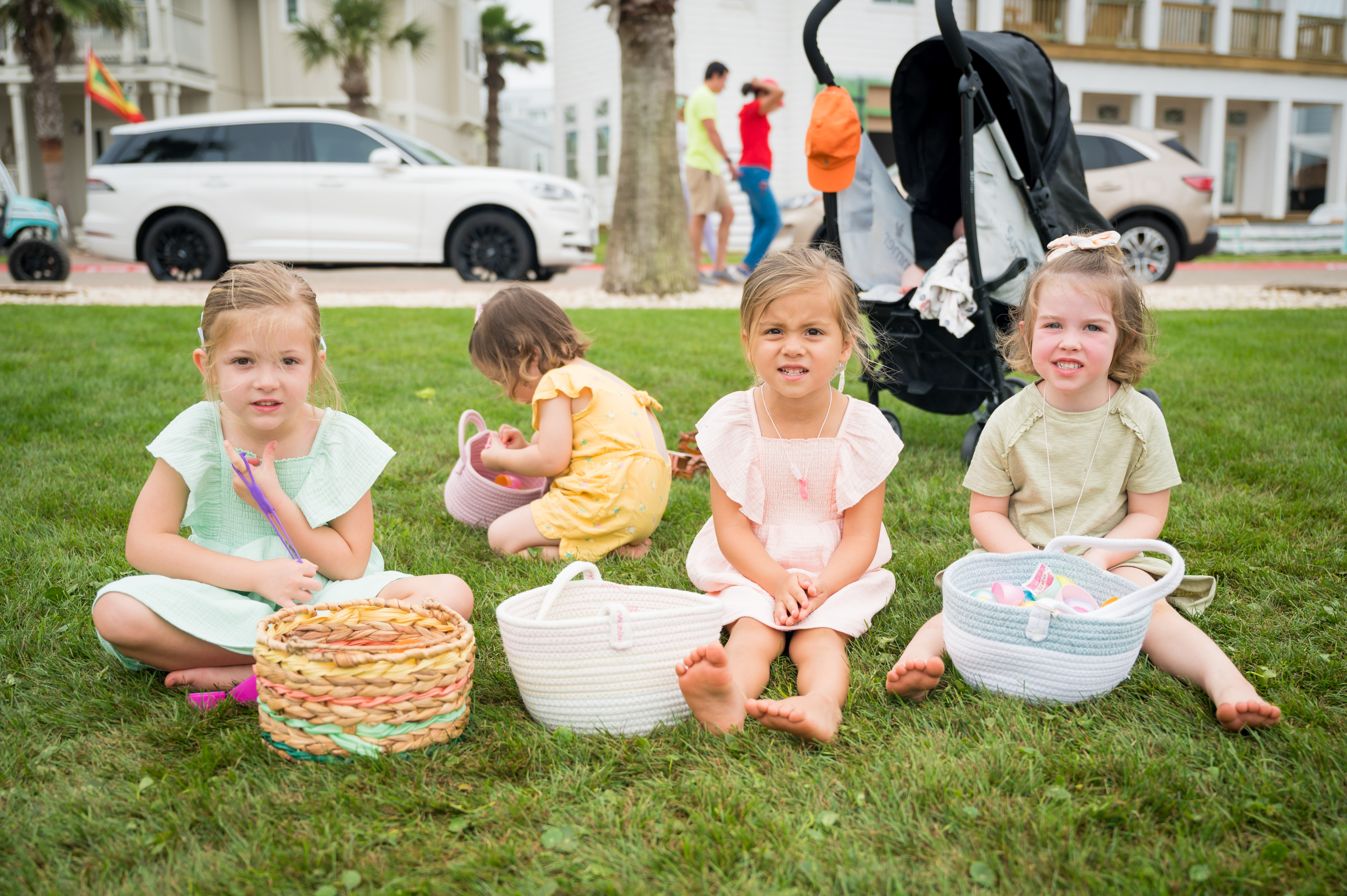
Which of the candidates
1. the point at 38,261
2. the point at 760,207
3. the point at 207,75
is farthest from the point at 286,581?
the point at 207,75

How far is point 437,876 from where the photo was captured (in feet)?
5.12

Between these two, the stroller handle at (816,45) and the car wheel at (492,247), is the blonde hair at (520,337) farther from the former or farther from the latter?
the car wheel at (492,247)

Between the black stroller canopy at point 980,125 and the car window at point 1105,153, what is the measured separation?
25.4ft

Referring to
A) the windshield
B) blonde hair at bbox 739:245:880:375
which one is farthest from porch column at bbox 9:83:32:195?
blonde hair at bbox 739:245:880:375

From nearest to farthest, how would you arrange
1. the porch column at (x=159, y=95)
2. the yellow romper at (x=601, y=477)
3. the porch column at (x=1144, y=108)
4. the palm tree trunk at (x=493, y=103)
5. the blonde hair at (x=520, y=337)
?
the yellow romper at (x=601, y=477) < the blonde hair at (x=520, y=337) < the porch column at (x=159, y=95) < the porch column at (x=1144, y=108) < the palm tree trunk at (x=493, y=103)

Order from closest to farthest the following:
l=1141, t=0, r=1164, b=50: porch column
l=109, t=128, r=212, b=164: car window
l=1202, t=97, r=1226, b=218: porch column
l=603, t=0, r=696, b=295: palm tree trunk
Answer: l=603, t=0, r=696, b=295: palm tree trunk, l=109, t=128, r=212, b=164: car window, l=1141, t=0, r=1164, b=50: porch column, l=1202, t=97, r=1226, b=218: porch column

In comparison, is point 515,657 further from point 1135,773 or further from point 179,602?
point 1135,773

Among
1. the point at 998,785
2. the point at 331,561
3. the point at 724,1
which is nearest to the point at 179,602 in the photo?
the point at 331,561

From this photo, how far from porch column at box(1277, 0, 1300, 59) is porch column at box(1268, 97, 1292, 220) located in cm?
120

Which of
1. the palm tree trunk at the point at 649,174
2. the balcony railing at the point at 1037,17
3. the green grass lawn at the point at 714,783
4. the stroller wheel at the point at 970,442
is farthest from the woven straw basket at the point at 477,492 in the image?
the balcony railing at the point at 1037,17

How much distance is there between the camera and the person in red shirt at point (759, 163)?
10156 millimetres

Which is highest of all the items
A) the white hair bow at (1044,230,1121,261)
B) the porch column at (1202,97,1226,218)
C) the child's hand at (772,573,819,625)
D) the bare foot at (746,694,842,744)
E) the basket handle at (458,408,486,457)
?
the porch column at (1202,97,1226,218)

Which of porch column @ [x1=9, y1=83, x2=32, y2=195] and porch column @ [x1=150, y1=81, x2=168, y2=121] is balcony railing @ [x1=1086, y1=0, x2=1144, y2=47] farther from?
porch column @ [x1=9, y1=83, x2=32, y2=195]

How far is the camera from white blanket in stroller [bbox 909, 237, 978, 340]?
3.70 m
